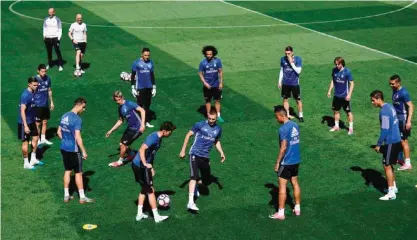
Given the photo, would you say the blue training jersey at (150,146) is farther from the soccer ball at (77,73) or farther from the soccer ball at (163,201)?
the soccer ball at (77,73)

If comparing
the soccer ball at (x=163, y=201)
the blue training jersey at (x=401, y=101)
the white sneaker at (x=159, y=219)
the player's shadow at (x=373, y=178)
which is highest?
the blue training jersey at (x=401, y=101)

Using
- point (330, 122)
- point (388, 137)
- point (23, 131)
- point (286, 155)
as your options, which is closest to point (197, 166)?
point (286, 155)

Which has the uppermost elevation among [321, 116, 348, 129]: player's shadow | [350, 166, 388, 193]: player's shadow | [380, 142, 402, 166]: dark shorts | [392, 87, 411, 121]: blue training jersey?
[392, 87, 411, 121]: blue training jersey

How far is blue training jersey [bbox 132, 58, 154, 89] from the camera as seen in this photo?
1995cm

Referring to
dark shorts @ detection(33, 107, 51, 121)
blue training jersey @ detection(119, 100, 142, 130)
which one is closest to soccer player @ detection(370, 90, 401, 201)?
blue training jersey @ detection(119, 100, 142, 130)

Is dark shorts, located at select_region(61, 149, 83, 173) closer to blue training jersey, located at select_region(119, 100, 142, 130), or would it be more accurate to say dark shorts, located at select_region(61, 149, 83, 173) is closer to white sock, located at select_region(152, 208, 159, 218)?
white sock, located at select_region(152, 208, 159, 218)

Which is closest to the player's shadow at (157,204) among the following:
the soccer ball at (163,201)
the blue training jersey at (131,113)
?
the soccer ball at (163,201)

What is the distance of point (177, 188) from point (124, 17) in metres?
23.2

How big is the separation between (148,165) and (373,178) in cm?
573

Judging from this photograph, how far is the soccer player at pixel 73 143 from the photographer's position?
14781 millimetres

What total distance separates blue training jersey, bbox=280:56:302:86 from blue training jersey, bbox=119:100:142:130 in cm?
530

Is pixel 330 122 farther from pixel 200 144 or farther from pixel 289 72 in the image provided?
pixel 200 144

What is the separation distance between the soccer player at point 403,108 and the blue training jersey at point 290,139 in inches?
151

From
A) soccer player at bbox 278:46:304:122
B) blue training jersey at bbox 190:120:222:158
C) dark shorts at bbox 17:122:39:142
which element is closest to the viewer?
blue training jersey at bbox 190:120:222:158
